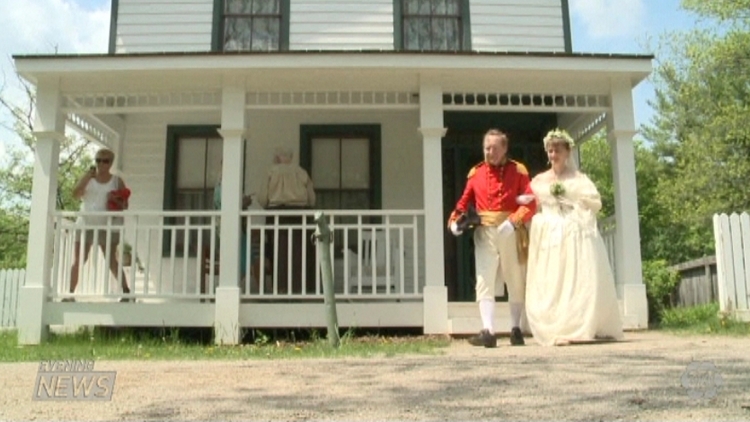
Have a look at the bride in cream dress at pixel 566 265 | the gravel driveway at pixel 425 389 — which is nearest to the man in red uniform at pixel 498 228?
the bride in cream dress at pixel 566 265

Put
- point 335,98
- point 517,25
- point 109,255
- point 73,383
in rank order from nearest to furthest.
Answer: point 73,383 → point 109,255 → point 335,98 → point 517,25

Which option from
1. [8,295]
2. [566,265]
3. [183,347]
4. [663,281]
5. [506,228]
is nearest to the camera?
[506,228]

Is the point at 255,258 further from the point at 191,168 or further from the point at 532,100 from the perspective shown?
the point at 532,100

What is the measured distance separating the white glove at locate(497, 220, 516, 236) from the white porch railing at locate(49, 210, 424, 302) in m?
1.84

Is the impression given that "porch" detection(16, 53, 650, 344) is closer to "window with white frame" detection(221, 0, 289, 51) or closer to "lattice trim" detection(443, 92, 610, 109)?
"lattice trim" detection(443, 92, 610, 109)

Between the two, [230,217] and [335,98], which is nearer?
[230,217]

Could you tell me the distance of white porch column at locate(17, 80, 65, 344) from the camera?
8156 mm

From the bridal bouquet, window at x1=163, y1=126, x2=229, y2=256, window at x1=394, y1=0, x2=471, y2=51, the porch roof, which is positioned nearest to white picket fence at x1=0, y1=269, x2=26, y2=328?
window at x1=163, y1=126, x2=229, y2=256

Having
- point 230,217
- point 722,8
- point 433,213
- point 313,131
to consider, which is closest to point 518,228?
point 433,213

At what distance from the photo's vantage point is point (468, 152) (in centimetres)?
1075

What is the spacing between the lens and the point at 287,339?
27.8 ft

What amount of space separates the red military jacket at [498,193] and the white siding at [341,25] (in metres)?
4.83

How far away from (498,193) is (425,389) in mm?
2931

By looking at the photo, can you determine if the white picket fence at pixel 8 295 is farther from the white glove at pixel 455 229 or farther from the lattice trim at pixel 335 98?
the white glove at pixel 455 229
